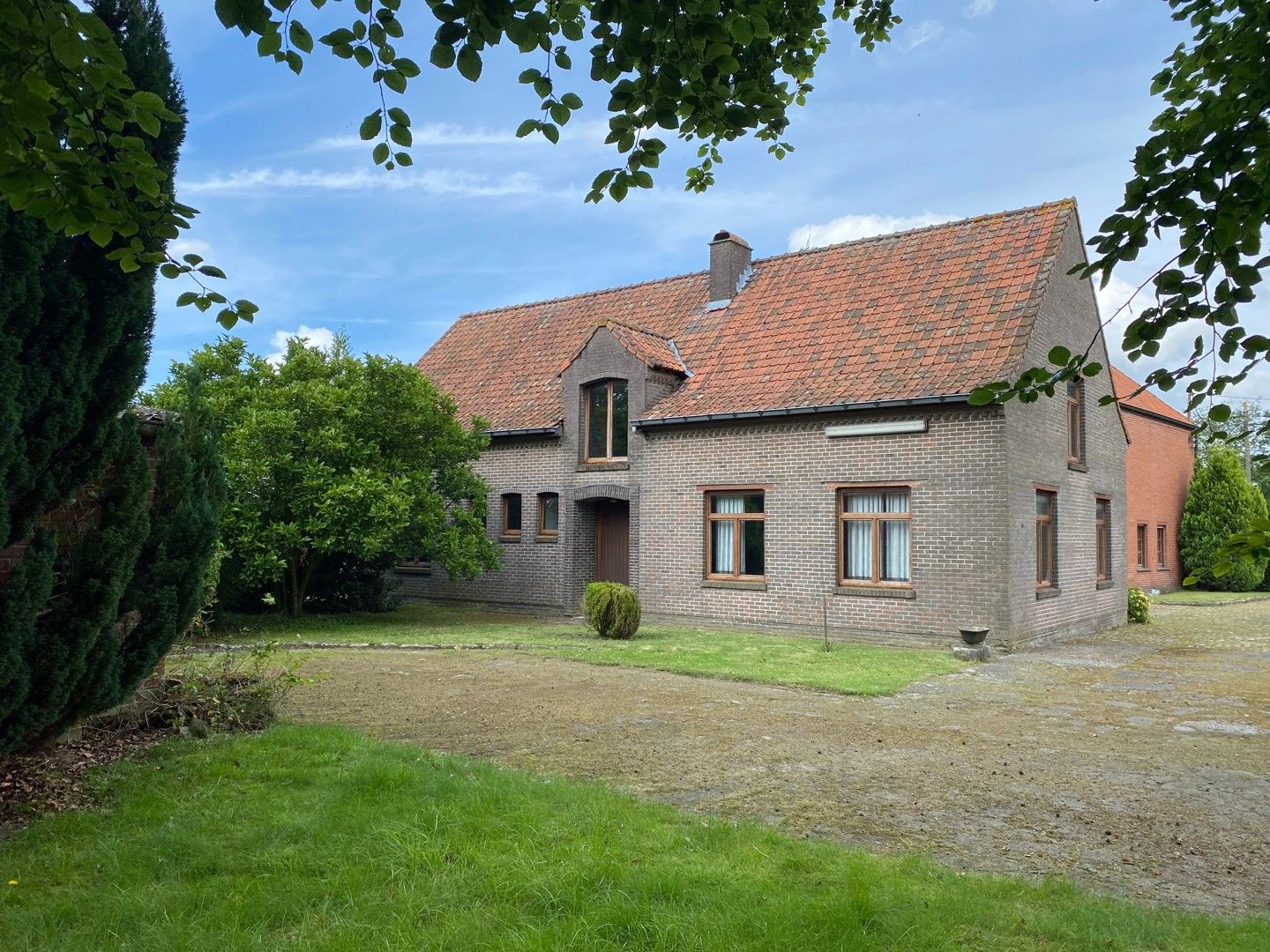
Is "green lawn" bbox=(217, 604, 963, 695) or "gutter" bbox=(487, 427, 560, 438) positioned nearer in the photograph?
"green lawn" bbox=(217, 604, 963, 695)

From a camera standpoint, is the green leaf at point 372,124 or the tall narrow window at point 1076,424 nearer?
the green leaf at point 372,124

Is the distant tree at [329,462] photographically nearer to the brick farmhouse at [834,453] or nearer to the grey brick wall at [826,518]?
the brick farmhouse at [834,453]

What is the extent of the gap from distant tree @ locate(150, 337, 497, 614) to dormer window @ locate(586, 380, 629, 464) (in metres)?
2.59

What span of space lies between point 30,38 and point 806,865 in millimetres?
4791

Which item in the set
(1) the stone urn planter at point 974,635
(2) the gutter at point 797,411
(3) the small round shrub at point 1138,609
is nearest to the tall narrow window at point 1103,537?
(3) the small round shrub at point 1138,609

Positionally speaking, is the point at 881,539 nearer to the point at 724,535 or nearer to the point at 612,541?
the point at 724,535

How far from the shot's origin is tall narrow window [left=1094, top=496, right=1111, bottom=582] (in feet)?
63.8

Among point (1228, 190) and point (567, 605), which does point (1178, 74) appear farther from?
point (567, 605)

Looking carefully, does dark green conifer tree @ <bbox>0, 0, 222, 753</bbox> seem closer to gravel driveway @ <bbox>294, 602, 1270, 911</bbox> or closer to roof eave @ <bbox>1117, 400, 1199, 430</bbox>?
gravel driveway @ <bbox>294, 602, 1270, 911</bbox>

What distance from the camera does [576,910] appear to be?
159 inches

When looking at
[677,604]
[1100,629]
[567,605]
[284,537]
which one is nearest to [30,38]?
[284,537]

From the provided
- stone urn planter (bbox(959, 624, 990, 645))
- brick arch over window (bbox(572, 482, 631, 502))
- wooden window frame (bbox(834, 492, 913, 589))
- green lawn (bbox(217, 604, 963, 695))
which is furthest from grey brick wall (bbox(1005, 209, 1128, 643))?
brick arch over window (bbox(572, 482, 631, 502))

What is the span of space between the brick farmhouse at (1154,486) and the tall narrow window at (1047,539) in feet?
46.2

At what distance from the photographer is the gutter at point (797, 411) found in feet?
48.3
